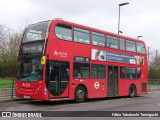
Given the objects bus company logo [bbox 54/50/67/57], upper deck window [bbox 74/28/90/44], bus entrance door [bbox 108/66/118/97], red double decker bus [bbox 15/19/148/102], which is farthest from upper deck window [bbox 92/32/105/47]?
bus company logo [bbox 54/50/67/57]

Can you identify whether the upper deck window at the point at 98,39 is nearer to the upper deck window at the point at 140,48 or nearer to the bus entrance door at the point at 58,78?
the bus entrance door at the point at 58,78

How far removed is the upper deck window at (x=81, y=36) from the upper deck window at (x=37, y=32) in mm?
2065

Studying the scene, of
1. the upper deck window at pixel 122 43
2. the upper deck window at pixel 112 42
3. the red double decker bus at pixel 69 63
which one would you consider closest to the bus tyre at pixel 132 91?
the red double decker bus at pixel 69 63

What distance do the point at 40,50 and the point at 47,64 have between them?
81 cm

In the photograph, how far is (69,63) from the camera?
1742 cm

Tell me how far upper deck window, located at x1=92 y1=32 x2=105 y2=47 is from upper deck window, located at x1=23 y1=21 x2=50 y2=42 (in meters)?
3.75

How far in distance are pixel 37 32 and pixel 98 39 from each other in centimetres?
451

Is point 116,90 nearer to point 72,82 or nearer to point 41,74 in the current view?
point 72,82

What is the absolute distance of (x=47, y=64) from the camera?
16000 mm

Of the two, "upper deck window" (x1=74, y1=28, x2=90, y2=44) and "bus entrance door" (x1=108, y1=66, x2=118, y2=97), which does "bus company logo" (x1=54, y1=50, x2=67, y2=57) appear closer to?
"upper deck window" (x1=74, y1=28, x2=90, y2=44)

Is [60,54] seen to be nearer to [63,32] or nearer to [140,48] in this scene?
[63,32]

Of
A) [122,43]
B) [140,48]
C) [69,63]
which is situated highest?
[122,43]

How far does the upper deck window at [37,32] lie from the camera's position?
16547 millimetres

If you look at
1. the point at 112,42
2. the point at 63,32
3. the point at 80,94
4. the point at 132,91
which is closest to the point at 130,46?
the point at 112,42
